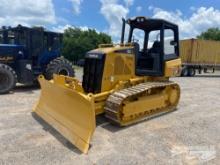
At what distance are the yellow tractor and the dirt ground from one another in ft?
0.83

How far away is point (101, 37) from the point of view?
5991cm

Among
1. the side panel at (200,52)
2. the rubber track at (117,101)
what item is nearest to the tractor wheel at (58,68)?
the rubber track at (117,101)

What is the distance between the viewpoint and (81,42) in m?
56.7

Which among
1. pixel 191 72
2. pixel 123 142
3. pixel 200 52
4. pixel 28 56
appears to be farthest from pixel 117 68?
pixel 200 52

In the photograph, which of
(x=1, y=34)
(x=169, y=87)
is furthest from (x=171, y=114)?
(x=1, y=34)

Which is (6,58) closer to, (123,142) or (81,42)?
(123,142)

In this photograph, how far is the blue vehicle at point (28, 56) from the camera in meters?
10.1

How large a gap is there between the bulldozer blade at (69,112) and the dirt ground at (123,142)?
0.17 meters

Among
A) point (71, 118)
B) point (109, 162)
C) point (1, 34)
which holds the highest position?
point (1, 34)

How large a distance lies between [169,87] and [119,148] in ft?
10.8

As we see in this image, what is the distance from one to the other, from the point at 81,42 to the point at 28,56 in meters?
46.1

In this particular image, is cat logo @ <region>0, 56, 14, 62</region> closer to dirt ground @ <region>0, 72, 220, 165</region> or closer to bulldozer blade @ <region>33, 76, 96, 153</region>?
dirt ground @ <region>0, 72, 220, 165</region>

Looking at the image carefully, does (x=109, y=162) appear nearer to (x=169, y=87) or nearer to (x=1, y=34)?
(x=169, y=87)

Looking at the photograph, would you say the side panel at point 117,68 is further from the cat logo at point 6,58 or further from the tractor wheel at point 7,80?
the cat logo at point 6,58
